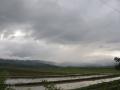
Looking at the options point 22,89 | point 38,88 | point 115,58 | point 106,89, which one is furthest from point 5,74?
point 115,58

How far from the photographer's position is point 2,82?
13117 millimetres

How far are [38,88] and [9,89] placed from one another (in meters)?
11.6

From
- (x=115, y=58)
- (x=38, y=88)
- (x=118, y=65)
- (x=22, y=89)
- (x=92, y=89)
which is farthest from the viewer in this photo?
(x=118, y=65)

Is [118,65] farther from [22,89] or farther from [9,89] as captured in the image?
[9,89]

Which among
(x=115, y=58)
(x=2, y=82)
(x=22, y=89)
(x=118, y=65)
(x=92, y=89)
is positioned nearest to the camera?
(x=2, y=82)

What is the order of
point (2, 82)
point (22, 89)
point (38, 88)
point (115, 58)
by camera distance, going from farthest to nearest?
point (115, 58)
point (38, 88)
point (22, 89)
point (2, 82)

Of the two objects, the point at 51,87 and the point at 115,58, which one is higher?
the point at 115,58

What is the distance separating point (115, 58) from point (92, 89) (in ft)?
44.3

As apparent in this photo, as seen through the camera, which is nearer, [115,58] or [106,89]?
[106,89]

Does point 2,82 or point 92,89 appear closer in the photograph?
point 2,82

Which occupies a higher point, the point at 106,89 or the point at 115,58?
the point at 115,58

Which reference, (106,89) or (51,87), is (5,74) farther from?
(106,89)

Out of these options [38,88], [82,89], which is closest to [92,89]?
[82,89]

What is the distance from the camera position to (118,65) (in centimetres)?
5041
